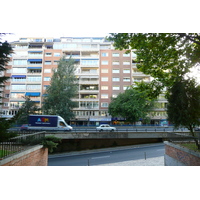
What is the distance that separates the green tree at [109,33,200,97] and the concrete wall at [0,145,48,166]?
4550mm

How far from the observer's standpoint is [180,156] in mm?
6027

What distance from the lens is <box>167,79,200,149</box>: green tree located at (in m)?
6.03

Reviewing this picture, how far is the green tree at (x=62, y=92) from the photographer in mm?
16469

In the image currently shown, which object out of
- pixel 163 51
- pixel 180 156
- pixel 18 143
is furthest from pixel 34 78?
pixel 180 156

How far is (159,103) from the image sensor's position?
71.4 feet

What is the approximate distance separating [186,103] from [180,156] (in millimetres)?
1935

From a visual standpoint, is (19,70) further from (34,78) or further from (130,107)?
(130,107)

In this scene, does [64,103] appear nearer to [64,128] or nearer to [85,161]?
[64,128]

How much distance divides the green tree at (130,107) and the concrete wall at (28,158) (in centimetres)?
1377

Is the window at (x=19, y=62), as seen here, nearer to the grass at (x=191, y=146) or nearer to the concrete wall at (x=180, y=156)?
the concrete wall at (x=180, y=156)

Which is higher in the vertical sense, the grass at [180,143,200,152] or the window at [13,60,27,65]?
the window at [13,60,27,65]

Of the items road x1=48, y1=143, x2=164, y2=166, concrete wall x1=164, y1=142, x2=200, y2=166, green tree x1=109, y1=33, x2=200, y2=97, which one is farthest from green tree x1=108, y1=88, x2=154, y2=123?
green tree x1=109, y1=33, x2=200, y2=97

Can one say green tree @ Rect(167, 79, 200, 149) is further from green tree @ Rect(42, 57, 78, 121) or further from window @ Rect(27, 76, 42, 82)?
window @ Rect(27, 76, 42, 82)

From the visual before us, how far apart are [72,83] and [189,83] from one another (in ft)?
45.0
